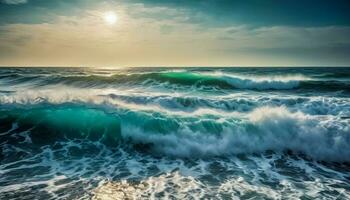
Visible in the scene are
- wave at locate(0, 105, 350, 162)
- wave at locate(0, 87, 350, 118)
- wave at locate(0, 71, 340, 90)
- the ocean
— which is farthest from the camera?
wave at locate(0, 71, 340, 90)

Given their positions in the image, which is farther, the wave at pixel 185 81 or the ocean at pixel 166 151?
the wave at pixel 185 81

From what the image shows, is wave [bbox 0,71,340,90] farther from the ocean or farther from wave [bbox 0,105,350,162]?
wave [bbox 0,105,350,162]

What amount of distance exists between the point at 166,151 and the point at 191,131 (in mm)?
1373

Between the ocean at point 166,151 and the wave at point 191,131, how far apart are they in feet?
0.11

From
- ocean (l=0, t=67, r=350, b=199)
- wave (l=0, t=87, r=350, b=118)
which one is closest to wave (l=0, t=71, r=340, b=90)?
wave (l=0, t=87, r=350, b=118)

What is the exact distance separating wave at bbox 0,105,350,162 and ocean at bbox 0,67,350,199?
34 mm

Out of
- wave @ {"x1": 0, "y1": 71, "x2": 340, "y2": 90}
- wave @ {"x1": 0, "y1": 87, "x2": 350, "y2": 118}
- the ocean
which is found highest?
wave @ {"x1": 0, "y1": 71, "x2": 340, "y2": 90}

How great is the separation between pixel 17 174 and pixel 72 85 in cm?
1872

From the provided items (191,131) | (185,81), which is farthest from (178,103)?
(185,81)

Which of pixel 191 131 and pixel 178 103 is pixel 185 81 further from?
pixel 191 131

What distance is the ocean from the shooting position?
20.7ft

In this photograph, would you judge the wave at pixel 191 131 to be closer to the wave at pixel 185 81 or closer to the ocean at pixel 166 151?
the ocean at pixel 166 151

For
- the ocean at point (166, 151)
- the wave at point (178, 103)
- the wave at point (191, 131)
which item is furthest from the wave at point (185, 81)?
the wave at point (191, 131)

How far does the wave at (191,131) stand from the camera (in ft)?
29.8
